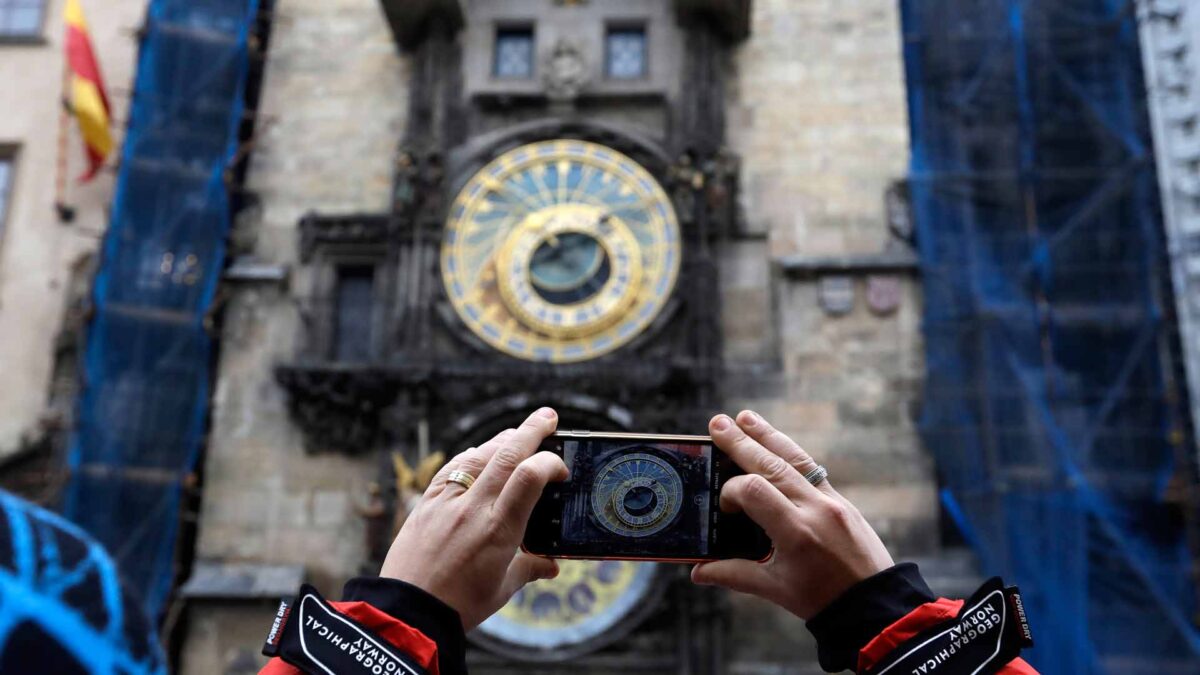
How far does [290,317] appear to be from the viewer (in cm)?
1213

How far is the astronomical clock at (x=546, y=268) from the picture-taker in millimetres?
10812

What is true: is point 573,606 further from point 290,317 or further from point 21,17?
point 21,17

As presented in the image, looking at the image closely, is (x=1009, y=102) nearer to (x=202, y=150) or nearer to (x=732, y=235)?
(x=732, y=235)

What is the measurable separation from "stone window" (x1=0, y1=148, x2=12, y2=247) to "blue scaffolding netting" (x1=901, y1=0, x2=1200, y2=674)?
35.7 feet

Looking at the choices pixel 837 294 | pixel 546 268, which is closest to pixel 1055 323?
pixel 837 294

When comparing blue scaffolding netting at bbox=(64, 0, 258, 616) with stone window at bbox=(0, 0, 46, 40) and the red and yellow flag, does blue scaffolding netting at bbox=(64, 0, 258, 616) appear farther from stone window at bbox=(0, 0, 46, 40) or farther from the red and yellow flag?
stone window at bbox=(0, 0, 46, 40)

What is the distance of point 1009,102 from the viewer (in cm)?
1126

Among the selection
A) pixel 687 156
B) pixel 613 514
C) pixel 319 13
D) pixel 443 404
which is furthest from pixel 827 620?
pixel 319 13

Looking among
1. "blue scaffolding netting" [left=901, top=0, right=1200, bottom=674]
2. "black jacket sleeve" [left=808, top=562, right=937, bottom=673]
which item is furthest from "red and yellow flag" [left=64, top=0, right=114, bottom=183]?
"black jacket sleeve" [left=808, top=562, right=937, bottom=673]

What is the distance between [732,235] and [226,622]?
21.6ft

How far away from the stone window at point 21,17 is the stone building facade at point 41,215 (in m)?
0.01

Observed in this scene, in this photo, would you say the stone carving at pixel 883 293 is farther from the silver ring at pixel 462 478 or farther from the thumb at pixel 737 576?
the silver ring at pixel 462 478

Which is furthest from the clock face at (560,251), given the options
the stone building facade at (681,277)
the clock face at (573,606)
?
the clock face at (573,606)

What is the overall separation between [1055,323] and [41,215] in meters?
11.7
